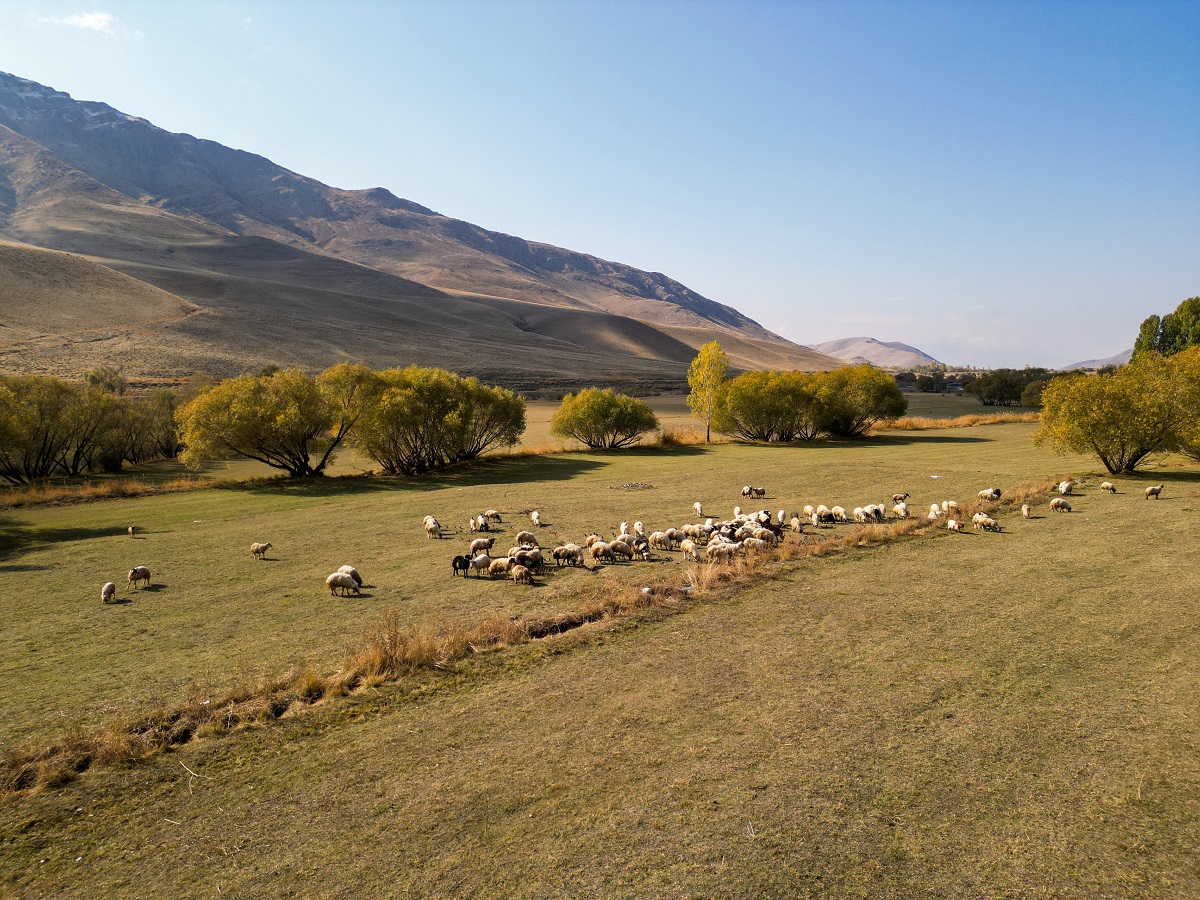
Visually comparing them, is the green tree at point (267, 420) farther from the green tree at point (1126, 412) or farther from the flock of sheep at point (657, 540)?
the green tree at point (1126, 412)

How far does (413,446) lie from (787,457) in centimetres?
2746

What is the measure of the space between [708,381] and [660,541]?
47113mm

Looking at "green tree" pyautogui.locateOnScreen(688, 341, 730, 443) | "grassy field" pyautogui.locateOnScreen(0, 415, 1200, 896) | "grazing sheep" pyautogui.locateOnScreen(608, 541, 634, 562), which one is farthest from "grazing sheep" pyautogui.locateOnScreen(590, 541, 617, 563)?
"green tree" pyautogui.locateOnScreen(688, 341, 730, 443)

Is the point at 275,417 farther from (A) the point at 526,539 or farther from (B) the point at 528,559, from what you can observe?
(B) the point at 528,559

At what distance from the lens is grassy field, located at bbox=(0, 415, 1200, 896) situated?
6410mm

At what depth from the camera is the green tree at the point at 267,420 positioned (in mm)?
38562

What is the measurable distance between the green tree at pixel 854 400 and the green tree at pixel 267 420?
147 ft

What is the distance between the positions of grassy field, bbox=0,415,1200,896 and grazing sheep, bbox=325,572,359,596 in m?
0.41

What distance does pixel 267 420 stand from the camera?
39.4 meters

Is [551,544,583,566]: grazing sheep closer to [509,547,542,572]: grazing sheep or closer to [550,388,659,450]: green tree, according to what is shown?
[509,547,542,572]: grazing sheep

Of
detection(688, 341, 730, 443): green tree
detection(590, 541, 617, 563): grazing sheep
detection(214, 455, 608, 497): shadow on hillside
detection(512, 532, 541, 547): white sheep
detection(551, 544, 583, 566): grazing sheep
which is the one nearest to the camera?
detection(551, 544, 583, 566): grazing sheep

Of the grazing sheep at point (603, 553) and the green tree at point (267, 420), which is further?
the green tree at point (267, 420)

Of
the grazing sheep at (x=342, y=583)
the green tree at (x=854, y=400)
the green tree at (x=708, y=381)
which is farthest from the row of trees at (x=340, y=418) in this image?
the green tree at (x=854, y=400)

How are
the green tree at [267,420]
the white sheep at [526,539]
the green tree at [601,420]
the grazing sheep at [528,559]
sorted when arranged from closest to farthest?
1. the grazing sheep at [528,559]
2. the white sheep at [526,539]
3. the green tree at [267,420]
4. the green tree at [601,420]
